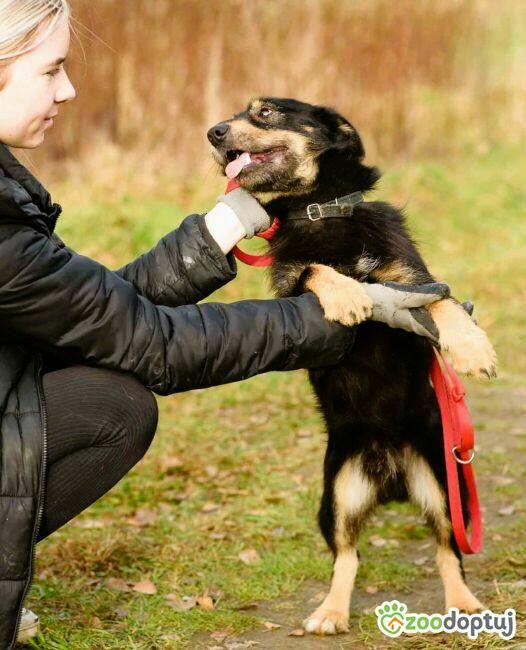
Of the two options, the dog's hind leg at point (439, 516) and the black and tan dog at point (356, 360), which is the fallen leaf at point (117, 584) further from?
the dog's hind leg at point (439, 516)

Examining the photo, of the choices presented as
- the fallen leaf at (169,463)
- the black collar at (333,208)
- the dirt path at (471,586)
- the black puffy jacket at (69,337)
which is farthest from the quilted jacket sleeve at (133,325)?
the fallen leaf at (169,463)

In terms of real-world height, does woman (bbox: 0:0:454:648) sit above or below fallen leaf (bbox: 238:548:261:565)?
above

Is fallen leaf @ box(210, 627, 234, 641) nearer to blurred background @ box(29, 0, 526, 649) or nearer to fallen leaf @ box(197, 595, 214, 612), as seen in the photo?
blurred background @ box(29, 0, 526, 649)

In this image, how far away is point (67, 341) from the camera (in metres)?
2.41

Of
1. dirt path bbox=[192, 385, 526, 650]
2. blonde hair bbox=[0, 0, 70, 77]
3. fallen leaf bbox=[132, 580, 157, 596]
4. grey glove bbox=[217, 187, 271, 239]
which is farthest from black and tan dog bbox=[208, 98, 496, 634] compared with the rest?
blonde hair bbox=[0, 0, 70, 77]

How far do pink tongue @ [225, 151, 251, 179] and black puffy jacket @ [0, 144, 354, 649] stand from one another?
75cm

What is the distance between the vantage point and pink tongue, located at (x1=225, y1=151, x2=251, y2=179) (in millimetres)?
3458

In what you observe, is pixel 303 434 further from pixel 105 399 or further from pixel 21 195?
pixel 21 195

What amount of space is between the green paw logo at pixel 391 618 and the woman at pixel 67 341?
3.07 ft

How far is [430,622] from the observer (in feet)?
9.46

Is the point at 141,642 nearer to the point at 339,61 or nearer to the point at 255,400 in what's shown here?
the point at 255,400

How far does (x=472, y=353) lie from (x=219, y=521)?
189 cm

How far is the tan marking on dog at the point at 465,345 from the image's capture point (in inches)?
108

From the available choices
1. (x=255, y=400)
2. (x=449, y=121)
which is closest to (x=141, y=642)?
(x=255, y=400)
